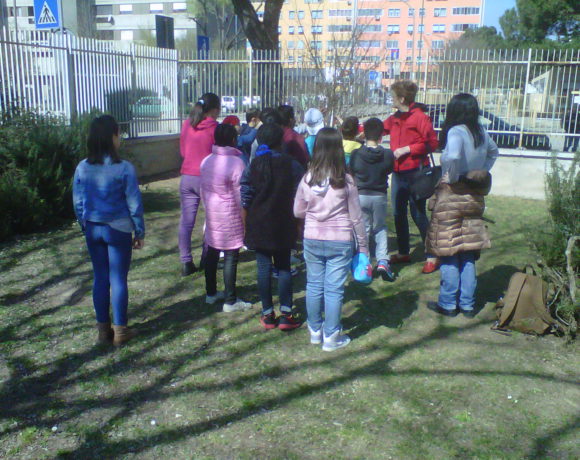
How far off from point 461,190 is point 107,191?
2.76 meters

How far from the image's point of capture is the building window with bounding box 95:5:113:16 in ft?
237

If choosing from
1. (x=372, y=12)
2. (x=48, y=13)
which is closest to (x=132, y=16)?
(x=372, y=12)

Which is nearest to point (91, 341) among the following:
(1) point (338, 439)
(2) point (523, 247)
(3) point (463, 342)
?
(1) point (338, 439)

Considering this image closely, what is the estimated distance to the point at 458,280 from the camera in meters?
4.88

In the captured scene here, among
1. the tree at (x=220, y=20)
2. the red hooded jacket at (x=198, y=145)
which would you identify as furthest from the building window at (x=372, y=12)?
the tree at (x=220, y=20)

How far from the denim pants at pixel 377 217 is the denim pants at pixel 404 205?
1.04 ft

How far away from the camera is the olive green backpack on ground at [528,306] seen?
446 centimetres

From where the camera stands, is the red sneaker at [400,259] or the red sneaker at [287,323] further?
the red sneaker at [400,259]

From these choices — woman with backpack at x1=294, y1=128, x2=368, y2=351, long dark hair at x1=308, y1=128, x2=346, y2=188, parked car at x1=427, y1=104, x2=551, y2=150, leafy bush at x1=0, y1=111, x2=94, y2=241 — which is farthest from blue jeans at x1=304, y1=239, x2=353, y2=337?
parked car at x1=427, y1=104, x2=551, y2=150

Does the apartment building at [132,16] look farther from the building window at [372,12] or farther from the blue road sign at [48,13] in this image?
the blue road sign at [48,13]

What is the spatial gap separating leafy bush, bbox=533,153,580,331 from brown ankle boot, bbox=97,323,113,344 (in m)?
3.43

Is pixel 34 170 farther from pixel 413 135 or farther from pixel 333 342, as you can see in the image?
pixel 333 342

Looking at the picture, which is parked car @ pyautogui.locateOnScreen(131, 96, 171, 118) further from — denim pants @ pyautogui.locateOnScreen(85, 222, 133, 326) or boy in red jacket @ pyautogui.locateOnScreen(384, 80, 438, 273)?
denim pants @ pyautogui.locateOnScreen(85, 222, 133, 326)

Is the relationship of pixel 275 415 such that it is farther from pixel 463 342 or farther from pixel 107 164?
pixel 107 164
